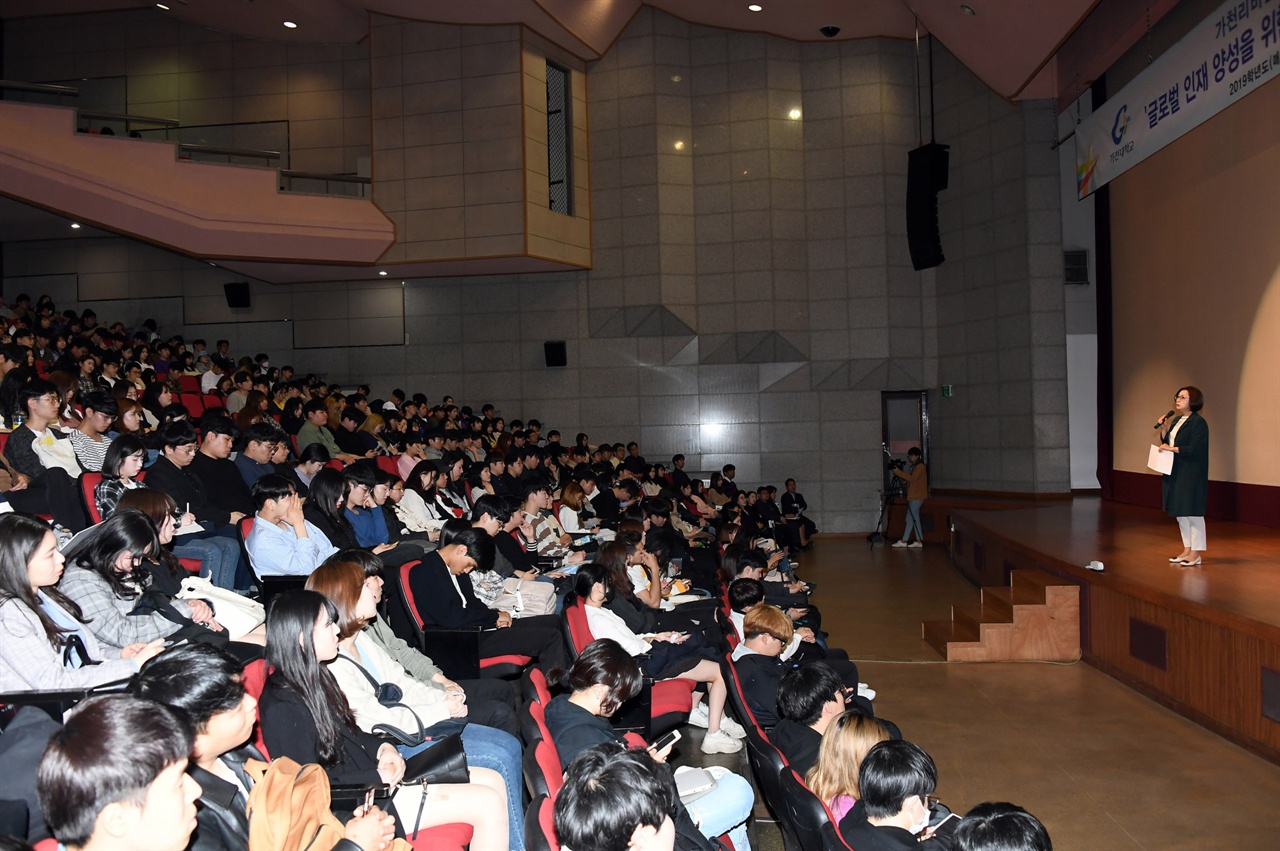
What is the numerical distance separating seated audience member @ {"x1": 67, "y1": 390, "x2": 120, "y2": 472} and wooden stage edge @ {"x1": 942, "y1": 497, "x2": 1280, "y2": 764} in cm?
600

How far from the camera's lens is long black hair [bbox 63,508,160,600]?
130 inches

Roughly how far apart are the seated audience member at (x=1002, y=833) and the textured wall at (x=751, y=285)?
12.0m

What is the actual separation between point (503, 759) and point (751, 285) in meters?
11.4

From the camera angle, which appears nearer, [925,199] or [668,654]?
[668,654]

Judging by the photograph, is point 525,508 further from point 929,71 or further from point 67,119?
point 929,71

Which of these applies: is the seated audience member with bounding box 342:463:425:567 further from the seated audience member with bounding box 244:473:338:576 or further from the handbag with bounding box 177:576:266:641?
the handbag with bounding box 177:576:266:641

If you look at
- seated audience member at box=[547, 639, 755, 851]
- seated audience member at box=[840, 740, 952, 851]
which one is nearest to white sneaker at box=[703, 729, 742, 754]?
seated audience member at box=[547, 639, 755, 851]

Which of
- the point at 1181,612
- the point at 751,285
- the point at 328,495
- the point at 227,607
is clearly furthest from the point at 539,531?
the point at 751,285

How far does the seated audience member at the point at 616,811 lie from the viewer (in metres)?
1.99

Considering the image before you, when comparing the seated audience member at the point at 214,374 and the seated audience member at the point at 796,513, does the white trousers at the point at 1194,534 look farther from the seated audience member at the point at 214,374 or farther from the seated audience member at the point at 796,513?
the seated audience member at the point at 214,374

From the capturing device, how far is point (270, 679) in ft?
8.57

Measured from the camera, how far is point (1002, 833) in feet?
6.82

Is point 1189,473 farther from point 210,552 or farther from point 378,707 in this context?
point 210,552

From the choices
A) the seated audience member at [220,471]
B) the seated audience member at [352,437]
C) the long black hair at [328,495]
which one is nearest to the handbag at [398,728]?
the long black hair at [328,495]
